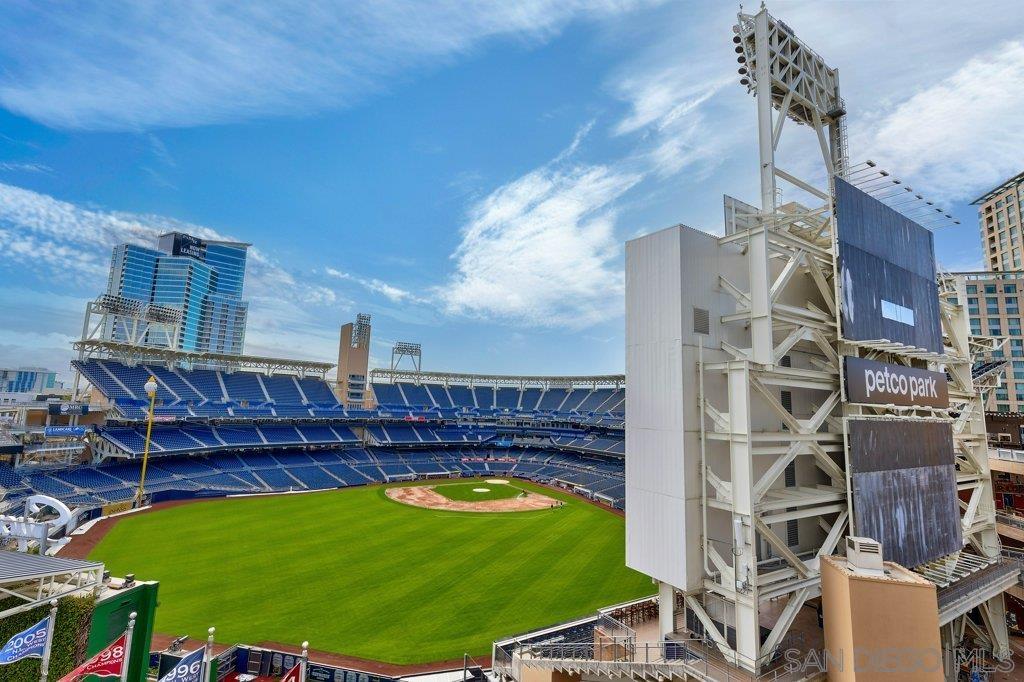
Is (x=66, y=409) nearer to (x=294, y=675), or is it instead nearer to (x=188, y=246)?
(x=294, y=675)

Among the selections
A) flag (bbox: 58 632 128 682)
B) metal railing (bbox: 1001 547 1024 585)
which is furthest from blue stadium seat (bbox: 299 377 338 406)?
metal railing (bbox: 1001 547 1024 585)

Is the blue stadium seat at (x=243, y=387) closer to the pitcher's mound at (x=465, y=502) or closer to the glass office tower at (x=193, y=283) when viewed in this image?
the pitcher's mound at (x=465, y=502)

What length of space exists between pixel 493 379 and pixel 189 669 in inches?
2843

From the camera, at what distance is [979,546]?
73.6 ft

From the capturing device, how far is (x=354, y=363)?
7219 cm

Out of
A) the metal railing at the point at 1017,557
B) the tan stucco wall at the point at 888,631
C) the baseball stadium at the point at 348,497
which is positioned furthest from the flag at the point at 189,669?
the metal railing at the point at 1017,557

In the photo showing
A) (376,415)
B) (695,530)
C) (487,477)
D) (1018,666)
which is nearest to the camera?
(695,530)

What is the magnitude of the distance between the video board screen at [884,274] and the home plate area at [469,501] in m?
32.5

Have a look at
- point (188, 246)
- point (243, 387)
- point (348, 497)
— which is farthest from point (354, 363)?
point (188, 246)

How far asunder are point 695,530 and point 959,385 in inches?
786

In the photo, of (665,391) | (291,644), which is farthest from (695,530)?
(291,644)

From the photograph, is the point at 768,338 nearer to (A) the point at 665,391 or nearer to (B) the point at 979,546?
(A) the point at 665,391

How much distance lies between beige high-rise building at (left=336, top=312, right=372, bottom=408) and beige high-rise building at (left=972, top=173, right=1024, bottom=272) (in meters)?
97.2

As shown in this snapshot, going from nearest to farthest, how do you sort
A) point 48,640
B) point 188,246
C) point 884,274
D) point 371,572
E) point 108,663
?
1. point 108,663
2. point 48,640
3. point 884,274
4. point 371,572
5. point 188,246
